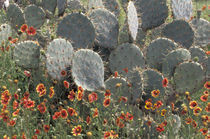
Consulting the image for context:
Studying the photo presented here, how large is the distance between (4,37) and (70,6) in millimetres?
1720

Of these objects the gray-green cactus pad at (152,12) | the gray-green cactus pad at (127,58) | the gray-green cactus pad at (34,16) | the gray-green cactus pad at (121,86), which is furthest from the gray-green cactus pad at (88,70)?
the gray-green cactus pad at (34,16)

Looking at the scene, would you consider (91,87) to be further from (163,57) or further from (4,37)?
(4,37)

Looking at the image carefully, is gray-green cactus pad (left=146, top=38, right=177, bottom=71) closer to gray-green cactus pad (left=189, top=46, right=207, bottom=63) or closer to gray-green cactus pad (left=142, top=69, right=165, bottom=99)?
gray-green cactus pad (left=189, top=46, right=207, bottom=63)

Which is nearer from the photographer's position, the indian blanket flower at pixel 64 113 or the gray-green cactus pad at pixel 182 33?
the indian blanket flower at pixel 64 113

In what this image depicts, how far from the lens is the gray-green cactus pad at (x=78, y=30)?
13.4ft

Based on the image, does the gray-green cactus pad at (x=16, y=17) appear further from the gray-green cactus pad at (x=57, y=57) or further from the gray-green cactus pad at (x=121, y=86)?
the gray-green cactus pad at (x=121, y=86)

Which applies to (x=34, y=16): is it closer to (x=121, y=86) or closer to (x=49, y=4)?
(x=49, y=4)

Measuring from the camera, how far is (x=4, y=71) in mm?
3900

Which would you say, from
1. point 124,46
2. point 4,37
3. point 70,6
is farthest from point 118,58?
point 70,6

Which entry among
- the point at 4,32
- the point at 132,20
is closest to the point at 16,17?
the point at 4,32

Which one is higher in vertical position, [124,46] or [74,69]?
[124,46]

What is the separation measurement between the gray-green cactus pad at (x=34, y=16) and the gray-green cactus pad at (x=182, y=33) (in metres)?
2.29

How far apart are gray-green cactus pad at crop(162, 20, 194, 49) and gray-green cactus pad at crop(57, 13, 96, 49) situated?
1.29m

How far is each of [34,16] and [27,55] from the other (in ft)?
5.96
